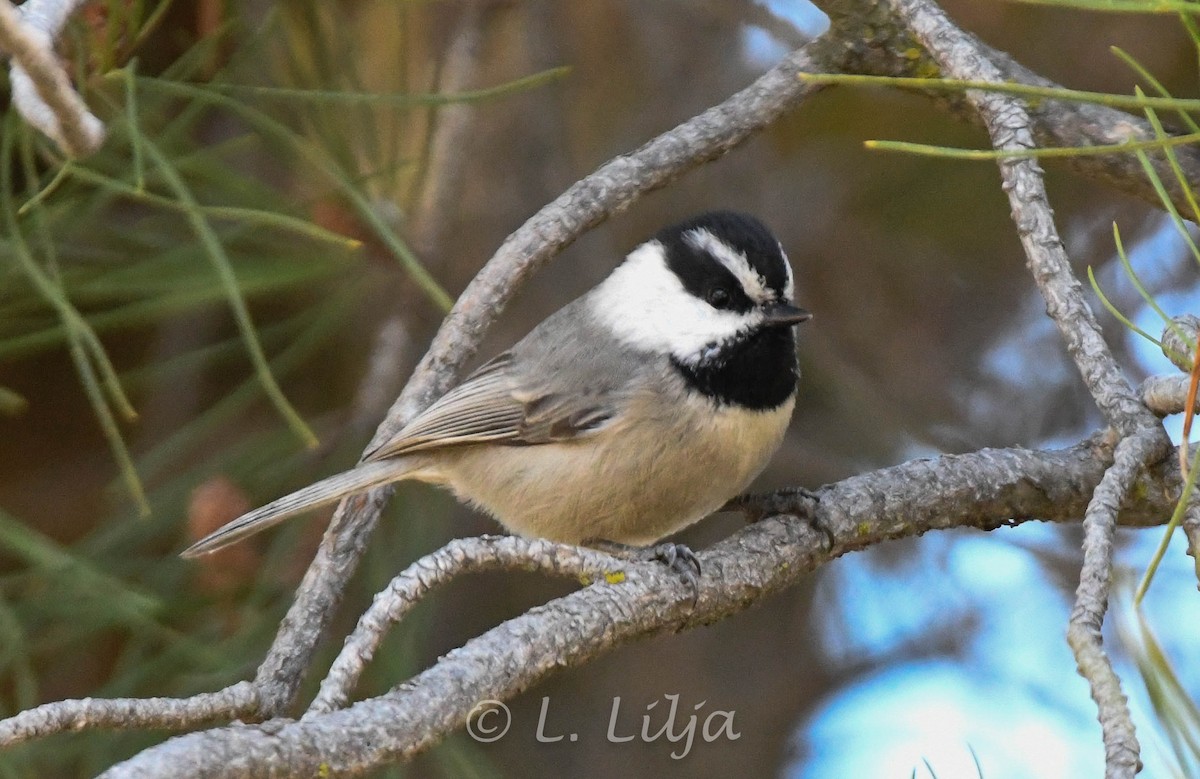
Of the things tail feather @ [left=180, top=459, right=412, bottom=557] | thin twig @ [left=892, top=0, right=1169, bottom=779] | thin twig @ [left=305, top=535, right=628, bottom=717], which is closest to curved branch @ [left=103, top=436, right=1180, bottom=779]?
thin twig @ [left=305, top=535, right=628, bottom=717]

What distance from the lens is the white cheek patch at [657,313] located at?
1774 millimetres

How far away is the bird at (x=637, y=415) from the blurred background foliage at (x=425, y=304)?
0.51 ft

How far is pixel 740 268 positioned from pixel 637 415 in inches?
9.9

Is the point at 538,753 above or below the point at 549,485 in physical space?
below

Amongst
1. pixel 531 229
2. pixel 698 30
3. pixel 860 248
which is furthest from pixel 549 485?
pixel 698 30

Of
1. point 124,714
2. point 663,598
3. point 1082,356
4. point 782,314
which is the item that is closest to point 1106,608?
point 1082,356

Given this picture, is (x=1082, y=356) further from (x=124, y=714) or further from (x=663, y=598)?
(x=124, y=714)

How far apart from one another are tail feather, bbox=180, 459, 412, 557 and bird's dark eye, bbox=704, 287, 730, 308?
508 mm

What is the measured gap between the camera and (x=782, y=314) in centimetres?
171

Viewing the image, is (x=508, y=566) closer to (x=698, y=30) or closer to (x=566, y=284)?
(x=566, y=284)

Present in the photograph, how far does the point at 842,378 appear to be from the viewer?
7.77 feet

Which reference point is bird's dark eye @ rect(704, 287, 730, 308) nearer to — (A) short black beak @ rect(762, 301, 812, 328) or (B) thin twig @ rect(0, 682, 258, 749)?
(A) short black beak @ rect(762, 301, 812, 328)

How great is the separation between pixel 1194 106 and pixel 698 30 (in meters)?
1.94

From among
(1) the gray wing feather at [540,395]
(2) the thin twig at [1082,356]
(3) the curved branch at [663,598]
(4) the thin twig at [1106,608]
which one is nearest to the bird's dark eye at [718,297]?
(1) the gray wing feather at [540,395]
